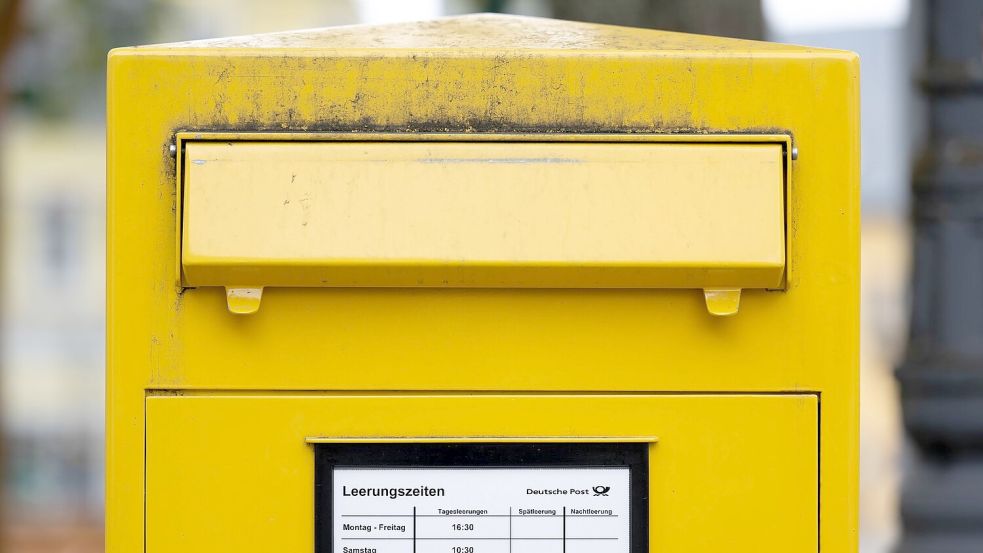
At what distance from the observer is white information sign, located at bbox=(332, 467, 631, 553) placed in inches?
60.1

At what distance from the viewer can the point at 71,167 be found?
17.6 meters

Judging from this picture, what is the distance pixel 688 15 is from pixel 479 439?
2.78 meters

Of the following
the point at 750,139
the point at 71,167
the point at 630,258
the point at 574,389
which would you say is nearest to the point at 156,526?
the point at 574,389

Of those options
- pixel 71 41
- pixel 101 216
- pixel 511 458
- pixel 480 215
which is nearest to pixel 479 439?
pixel 511 458

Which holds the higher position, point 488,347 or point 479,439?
point 488,347

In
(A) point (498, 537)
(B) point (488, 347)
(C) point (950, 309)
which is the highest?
(C) point (950, 309)

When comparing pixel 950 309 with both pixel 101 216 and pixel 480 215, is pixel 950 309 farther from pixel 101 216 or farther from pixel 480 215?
pixel 101 216

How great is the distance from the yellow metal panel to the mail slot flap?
173 mm

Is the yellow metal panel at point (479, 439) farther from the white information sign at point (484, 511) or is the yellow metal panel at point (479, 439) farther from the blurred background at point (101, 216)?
the blurred background at point (101, 216)

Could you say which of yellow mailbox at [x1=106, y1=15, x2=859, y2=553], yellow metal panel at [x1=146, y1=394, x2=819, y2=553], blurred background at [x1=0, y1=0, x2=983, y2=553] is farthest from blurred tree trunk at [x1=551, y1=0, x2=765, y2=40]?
yellow metal panel at [x1=146, y1=394, x2=819, y2=553]

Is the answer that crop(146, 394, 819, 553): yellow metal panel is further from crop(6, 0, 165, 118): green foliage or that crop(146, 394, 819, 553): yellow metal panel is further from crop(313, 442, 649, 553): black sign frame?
crop(6, 0, 165, 118): green foliage

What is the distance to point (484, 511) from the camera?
1531 millimetres

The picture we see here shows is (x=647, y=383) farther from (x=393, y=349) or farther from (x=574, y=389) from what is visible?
(x=393, y=349)

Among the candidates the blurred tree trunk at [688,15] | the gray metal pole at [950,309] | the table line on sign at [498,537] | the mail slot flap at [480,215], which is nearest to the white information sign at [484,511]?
the table line on sign at [498,537]
